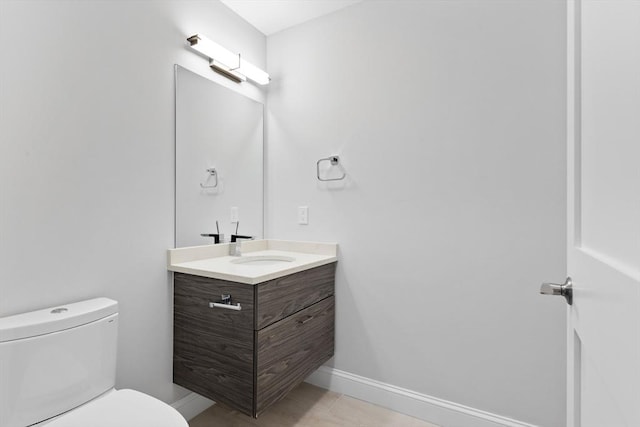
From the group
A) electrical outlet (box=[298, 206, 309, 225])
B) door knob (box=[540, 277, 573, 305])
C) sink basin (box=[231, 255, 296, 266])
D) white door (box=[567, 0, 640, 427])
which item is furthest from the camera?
electrical outlet (box=[298, 206, 309, 225])

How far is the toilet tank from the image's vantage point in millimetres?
1020

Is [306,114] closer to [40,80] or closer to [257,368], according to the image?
[40,80]

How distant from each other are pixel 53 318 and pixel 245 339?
2.29 feet

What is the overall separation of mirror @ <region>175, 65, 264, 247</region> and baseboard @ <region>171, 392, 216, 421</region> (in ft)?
2.73

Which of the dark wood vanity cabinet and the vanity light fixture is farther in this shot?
the vanity light fixture

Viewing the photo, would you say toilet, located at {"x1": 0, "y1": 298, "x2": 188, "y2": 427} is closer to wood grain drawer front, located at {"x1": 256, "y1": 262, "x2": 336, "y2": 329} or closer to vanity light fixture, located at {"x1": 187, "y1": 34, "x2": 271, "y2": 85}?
wood grain drawer front, located at {"x1": 256, "y1": 262, "x2": 336, "y2": 329}

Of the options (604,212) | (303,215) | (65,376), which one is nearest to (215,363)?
(65,376)

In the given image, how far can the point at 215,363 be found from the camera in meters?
1.54

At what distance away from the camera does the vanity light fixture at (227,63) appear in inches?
70.2

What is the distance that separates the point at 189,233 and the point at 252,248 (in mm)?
509

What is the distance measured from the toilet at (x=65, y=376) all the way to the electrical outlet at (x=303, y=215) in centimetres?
122

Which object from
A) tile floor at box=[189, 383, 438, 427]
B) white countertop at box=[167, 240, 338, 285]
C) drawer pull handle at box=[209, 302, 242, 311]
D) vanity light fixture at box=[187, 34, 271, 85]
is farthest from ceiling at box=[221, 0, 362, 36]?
tile floor at box=[189, 383, 438, 427]

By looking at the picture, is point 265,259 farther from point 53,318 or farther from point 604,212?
point 604,212

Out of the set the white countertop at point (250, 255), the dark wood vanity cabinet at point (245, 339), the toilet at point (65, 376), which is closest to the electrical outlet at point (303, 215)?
the white countertop at point (250, 255)
